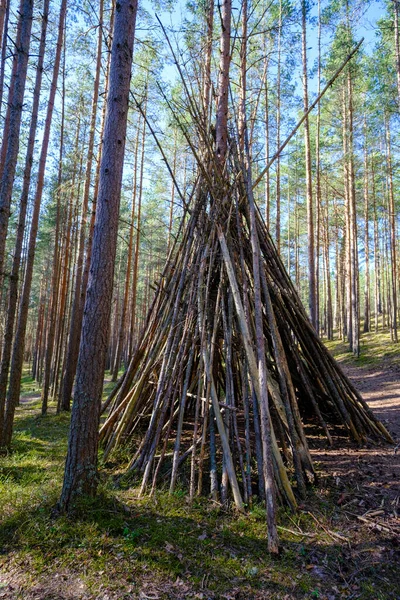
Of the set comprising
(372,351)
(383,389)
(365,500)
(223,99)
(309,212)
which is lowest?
(365,500)

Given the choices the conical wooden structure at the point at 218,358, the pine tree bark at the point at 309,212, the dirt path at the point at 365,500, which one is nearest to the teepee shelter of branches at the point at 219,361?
the conical wooden structure at the point at 218,358

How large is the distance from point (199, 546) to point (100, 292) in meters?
2.25

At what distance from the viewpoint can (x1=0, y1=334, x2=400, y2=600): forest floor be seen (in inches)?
88.0

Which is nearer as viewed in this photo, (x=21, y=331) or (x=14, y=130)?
(x=14, y=130)

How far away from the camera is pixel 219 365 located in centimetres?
516

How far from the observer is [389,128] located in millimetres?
17344

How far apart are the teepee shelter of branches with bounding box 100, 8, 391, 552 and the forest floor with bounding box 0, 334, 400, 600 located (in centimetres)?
31

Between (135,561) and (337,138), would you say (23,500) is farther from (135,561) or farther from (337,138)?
(337,138)

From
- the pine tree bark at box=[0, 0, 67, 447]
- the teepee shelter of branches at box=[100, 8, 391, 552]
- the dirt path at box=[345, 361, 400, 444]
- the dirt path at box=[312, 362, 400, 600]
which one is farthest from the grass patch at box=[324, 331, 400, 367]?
the pine tree bark at box=[0, 0, 67, 447]

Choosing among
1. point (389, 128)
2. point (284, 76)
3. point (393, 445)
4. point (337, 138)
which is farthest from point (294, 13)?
point (393, 445)

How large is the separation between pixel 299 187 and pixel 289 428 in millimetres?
18764

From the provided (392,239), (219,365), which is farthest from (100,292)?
(392,239)

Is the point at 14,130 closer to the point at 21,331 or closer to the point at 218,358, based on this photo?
the point at 21,331

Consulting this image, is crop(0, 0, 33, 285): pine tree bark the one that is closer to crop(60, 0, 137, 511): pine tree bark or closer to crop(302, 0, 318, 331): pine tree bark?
crop(60, 0, 137, 511): pine tree bark
